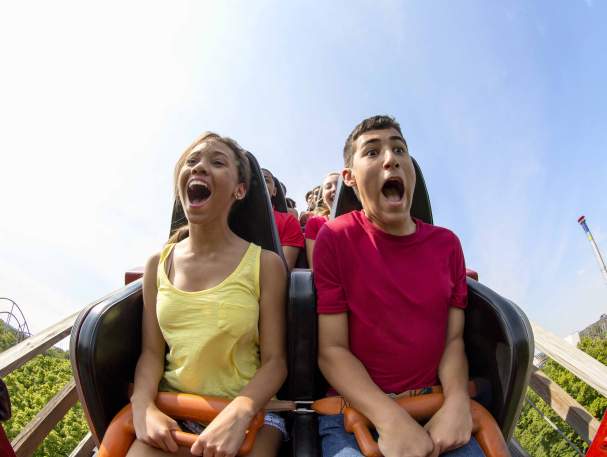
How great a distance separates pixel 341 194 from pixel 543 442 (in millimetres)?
6974

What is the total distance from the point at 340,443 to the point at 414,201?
1156 mm

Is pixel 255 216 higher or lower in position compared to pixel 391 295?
higher

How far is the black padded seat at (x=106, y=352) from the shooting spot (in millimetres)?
1115

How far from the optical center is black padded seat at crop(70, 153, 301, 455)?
112 cm

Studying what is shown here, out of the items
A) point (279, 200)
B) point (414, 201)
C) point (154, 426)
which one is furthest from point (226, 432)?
point (279, 200)

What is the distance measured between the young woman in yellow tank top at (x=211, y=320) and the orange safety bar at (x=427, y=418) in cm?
25

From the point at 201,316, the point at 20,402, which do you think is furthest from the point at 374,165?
the point at 20,402

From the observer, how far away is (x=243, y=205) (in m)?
1.67

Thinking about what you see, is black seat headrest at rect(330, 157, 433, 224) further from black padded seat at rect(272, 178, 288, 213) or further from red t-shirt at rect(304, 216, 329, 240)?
black padded seat at rect(272, 178, 288, 213)

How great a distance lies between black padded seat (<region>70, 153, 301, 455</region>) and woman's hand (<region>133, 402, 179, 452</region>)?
0.13m

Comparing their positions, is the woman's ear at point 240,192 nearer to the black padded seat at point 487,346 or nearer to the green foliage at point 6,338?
the black padded seat at point 487,346

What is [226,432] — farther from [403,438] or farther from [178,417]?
[403,438]

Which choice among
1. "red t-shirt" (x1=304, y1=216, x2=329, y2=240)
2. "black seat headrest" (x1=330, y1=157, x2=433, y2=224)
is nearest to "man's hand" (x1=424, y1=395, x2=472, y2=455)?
"black seat headrest" (x1=330, y1=157, x2=433, y2=224)

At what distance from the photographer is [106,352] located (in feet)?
3.89
